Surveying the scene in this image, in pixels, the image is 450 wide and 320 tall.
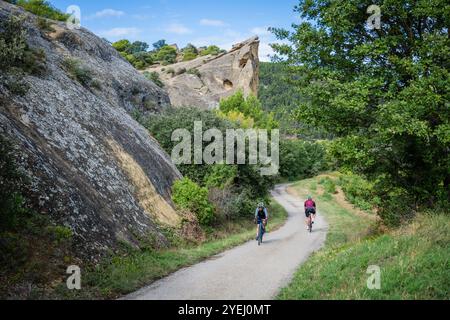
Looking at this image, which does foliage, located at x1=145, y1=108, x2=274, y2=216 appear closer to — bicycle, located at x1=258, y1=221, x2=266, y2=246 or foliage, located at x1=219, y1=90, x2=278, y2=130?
bicycle, located at x1=258, y1=221, x2=266, y2=246

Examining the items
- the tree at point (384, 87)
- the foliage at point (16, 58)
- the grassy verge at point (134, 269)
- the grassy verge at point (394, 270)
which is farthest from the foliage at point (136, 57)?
the grassy verge at point (394, 270)

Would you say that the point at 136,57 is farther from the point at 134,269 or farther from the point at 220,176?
the point at 134,269

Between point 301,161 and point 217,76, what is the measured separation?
2071 cm

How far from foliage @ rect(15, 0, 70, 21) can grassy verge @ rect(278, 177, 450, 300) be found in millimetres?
30084

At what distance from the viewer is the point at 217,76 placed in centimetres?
6506

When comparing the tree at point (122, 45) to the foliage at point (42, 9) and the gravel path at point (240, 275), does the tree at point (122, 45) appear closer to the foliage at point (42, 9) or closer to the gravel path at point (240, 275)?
the foliage at point (42, 9)

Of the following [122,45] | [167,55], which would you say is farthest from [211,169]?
[122,45]

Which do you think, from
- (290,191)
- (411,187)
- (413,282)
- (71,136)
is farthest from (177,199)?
(290,191)

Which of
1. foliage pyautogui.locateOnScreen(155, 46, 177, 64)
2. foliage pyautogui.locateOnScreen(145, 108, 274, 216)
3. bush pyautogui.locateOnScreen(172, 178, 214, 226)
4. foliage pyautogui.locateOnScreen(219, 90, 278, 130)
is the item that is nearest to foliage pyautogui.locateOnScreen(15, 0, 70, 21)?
foliage pyautogui.locateOnScreen(145, 108, 274, 216)

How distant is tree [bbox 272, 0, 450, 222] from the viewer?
11.4m

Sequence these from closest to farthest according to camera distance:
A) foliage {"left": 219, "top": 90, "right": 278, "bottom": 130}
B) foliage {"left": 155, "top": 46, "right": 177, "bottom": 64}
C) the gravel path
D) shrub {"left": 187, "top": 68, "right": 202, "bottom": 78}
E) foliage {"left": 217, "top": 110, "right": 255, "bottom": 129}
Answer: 1. the gravel path
2. foliage {"left": 217, "top": 110, "right": 255, "bottom": 129}
3. foliage {"left": 219, "top": 90, "right": 278, "bottom": 130}
4. shrub {"left": 187, "top": 68, "right": 202, "bottom": 78}
5. foliage {"left": 155, "top": 46, "right": 177, "bottom": 64}

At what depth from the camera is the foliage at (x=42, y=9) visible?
1194 inches

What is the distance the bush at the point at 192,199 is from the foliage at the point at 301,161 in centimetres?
4345

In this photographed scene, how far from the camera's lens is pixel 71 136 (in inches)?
537
